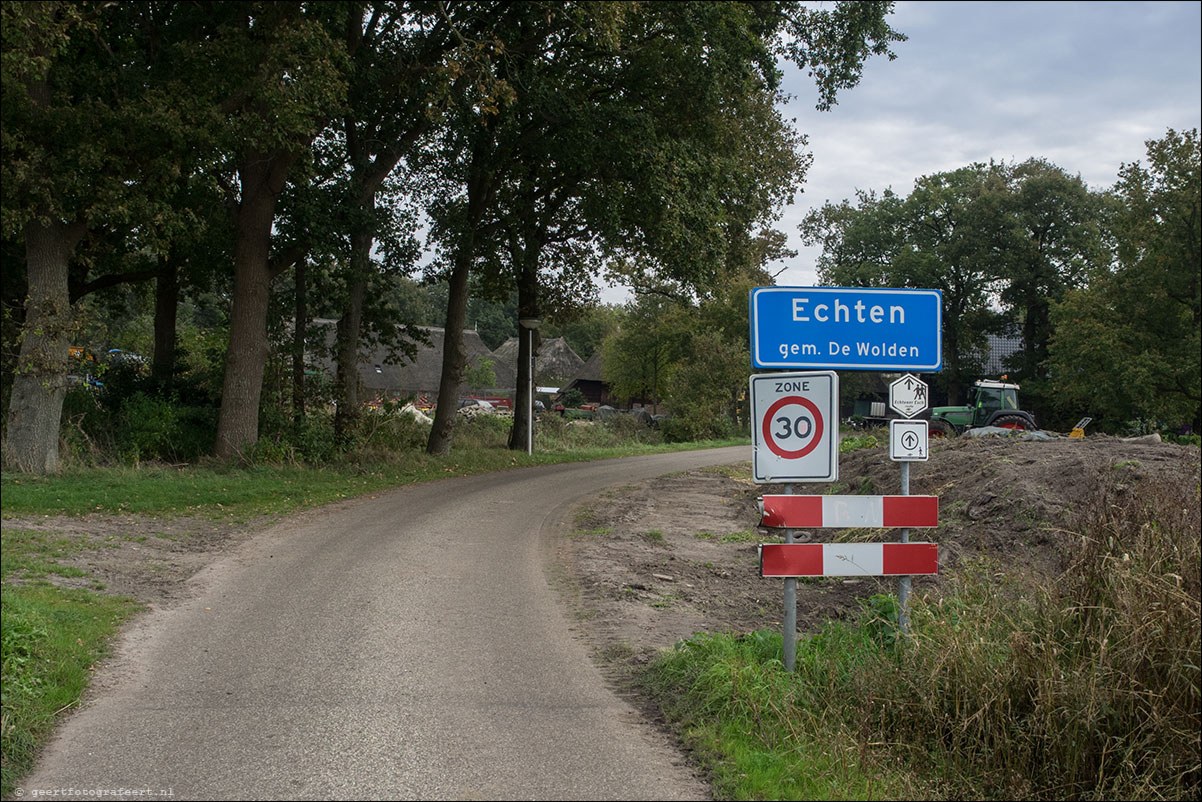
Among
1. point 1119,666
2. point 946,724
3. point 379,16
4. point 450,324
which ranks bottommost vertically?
point 946,724

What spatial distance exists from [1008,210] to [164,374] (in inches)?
1836

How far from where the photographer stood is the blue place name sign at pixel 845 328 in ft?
21.6

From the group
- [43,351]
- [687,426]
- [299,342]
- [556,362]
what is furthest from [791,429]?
[556,362]

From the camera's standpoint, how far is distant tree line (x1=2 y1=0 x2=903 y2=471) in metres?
14.2

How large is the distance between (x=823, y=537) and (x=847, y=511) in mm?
6224

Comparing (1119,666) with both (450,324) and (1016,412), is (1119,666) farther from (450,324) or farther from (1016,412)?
(1016,412)

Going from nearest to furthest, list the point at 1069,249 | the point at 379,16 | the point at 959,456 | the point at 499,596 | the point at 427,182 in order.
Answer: the point at 499,596
the point at 959,456
the point at 379,16
the point at 427,182
the point at 1069,249

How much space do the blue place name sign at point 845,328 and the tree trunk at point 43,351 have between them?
12.0 metres

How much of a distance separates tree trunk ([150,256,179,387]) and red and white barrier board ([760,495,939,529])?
18226 mm

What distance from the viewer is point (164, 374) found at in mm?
21328

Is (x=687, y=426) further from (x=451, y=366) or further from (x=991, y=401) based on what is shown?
(x=451, y=366)

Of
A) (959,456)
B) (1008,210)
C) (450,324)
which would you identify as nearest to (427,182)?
(450,324)

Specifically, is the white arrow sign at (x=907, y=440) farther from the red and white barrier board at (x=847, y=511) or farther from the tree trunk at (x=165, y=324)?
the tree trunk at (x=165, y=324)

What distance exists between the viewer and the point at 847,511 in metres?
6.48
